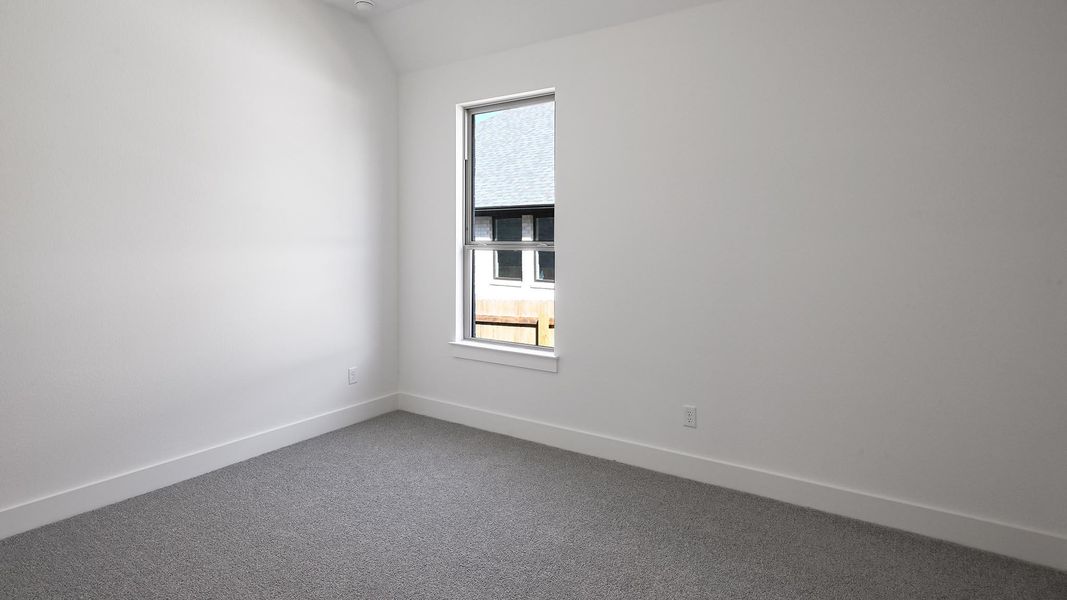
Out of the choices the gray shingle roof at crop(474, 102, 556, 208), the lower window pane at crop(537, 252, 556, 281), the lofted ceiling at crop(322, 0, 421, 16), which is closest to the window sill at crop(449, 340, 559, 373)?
the lower window pane at crop(537, 252, 556, 281)

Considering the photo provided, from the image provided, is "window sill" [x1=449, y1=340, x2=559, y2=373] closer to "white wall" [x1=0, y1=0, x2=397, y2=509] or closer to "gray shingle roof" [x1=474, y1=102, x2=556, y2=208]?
"white wall" [x1=0, y1=0, x2=397, y2=509]

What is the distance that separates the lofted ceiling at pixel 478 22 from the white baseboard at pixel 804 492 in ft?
8.03

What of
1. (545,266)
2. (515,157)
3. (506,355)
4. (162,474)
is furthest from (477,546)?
(515,157)

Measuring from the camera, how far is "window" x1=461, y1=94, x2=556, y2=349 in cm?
366

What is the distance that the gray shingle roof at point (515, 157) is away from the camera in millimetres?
3637

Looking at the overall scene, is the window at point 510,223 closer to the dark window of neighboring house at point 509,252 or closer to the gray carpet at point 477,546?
the dark window of neighboring house at point 509,252

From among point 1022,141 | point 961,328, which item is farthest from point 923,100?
point 961,328

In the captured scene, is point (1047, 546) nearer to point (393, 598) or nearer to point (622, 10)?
point (393, 598)

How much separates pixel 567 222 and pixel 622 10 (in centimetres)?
122

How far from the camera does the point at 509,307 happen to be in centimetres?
390

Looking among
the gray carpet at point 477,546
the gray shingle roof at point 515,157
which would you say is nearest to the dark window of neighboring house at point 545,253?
the gray shingle roof at point 515,157

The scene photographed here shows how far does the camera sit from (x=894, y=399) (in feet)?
8.30

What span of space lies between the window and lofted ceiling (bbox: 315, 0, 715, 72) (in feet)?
1.30

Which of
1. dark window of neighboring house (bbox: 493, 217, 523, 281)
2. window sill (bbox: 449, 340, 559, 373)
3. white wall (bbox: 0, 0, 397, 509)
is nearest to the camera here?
white wall (bbox: 0, 0, 397, 509)
